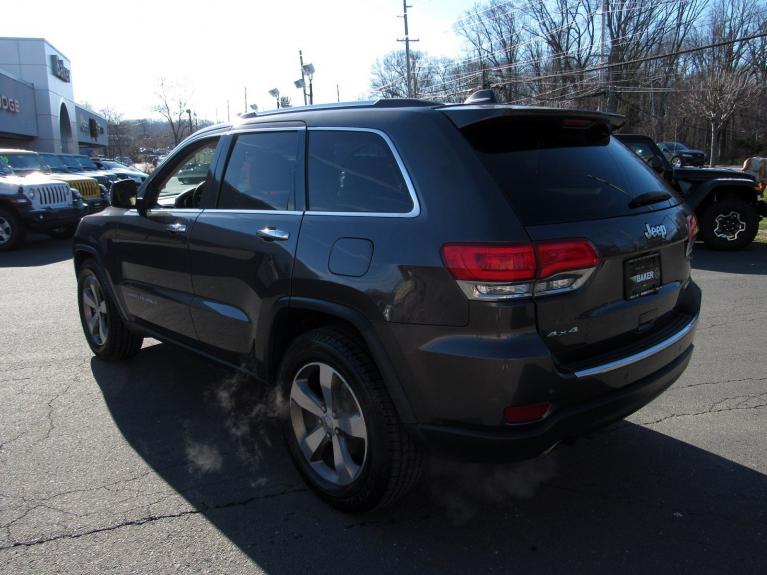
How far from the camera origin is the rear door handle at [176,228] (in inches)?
147

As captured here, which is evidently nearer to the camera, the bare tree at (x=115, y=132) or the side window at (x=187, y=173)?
the side window at (x=187, y=173)

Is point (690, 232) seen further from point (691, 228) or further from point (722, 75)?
point (722, 75)

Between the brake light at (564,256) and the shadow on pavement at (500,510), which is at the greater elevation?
the brake light at (564,256)

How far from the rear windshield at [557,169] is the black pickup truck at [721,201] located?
7.46 meters

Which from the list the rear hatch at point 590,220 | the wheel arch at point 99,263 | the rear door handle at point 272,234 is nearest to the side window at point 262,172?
the rear door handle at point 272,234

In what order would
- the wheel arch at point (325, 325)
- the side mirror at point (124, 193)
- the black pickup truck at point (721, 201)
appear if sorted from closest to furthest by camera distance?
the wheel arch at point (325, 325) → the side mirror at point (124, 193) → the black pickup truck at point (721, 201)

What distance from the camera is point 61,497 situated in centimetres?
302

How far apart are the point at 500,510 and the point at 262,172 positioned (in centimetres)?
214

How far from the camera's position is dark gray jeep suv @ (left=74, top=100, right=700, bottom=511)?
229 cm

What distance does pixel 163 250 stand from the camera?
3.94 meters

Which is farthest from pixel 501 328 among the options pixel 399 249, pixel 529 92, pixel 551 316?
pixel 529 92

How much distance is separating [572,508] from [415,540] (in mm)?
778

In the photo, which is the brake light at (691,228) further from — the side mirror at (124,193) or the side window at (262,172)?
the side mirror at (124,193)

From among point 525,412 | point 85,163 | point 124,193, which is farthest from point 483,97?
point 85,163
